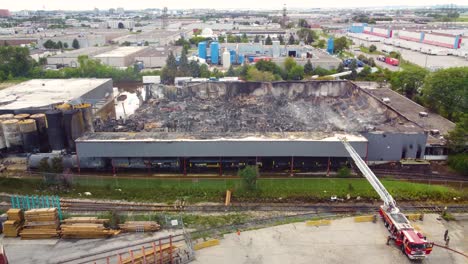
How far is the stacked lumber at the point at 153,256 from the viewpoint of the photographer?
502 inches

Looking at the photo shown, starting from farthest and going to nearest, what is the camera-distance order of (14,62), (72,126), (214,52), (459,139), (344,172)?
(214,52), (14,62), (72,126), (459,139), (344,172)

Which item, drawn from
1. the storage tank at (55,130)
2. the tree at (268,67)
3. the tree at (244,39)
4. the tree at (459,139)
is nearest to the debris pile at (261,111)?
the storage tank at (55,130)

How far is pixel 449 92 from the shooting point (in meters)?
27.5

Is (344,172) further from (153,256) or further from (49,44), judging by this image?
(49,44)

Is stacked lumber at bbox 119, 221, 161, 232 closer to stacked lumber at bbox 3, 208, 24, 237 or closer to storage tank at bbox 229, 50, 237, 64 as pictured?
stacked lumber at bbox 3, 208, 24, 237

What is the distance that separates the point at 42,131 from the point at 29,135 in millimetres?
792

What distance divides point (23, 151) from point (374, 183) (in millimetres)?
20067

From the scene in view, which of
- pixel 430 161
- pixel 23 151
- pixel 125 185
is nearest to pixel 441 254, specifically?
pixel 430 161

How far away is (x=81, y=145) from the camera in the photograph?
800 inches

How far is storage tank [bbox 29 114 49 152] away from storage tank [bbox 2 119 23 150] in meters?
1.04

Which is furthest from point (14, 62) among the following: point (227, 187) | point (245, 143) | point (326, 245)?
point (326, 245)

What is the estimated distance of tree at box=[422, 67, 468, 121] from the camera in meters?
26.9

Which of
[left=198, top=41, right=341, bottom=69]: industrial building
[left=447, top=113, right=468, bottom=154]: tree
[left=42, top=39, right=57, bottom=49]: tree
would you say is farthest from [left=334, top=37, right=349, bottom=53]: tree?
[left=42, top=39, right=57, bottom=49]: tree

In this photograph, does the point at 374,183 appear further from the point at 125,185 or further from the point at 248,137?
the point at 125,185
